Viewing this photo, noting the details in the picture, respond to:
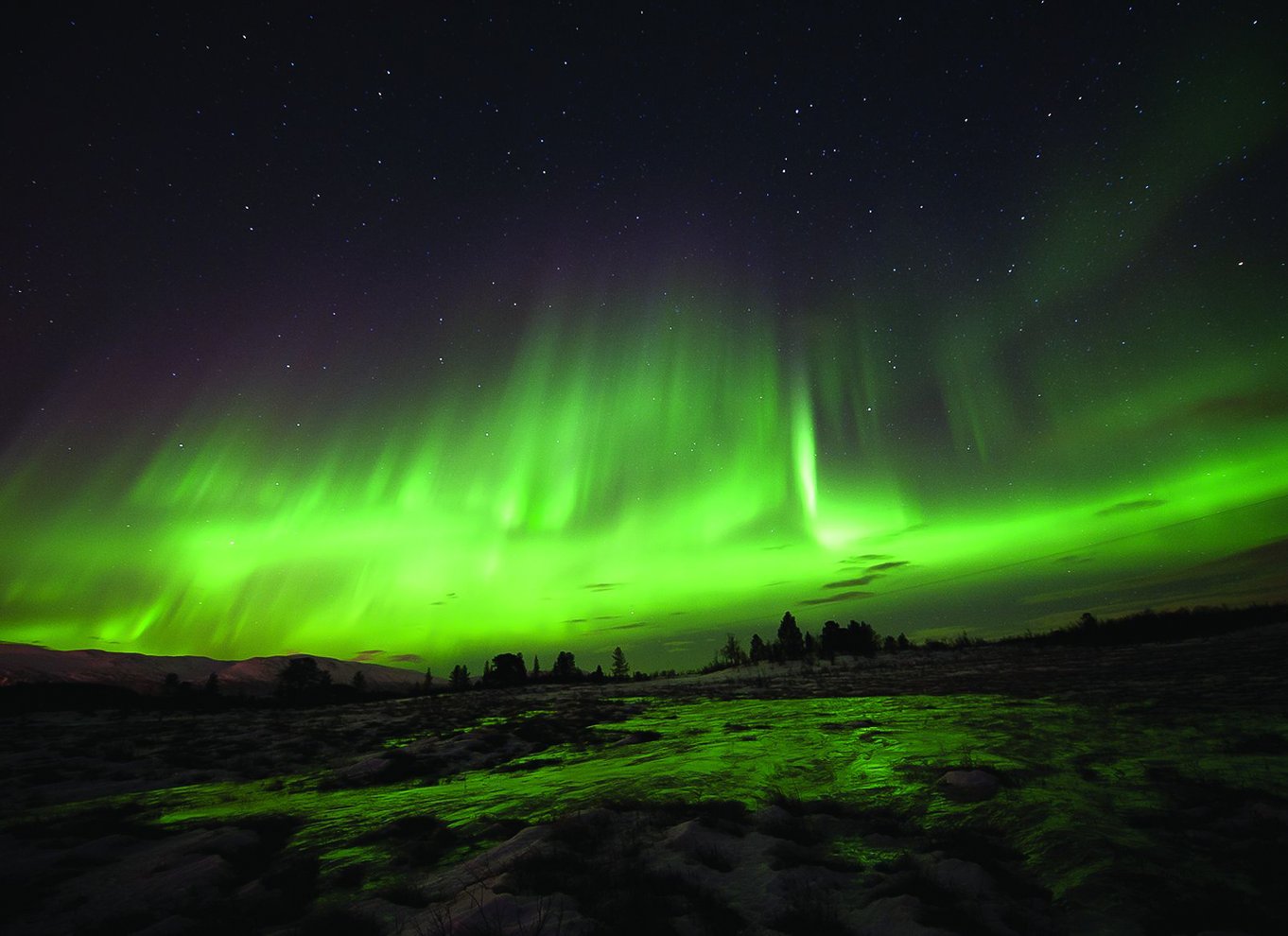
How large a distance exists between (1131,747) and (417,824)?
12897 millimetres

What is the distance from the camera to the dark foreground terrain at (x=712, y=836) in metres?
4.76

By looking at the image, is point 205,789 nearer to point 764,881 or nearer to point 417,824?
point 417,824

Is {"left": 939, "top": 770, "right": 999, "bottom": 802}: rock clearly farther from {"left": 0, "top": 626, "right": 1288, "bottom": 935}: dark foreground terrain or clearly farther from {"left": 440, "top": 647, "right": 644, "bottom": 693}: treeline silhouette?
{"left": 440, "top": 647, "right": 644, "bottom": 693}: treeline silhouette

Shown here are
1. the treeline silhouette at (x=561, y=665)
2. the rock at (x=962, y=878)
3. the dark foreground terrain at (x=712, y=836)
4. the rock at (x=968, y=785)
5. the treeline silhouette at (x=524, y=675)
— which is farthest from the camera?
the treeline silhouette at (x=524, y=675)

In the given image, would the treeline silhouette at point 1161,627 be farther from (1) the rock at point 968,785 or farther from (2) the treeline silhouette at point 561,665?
(1) the rock at point 968,785

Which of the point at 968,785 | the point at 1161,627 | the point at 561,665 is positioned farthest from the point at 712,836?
the point at 561,665

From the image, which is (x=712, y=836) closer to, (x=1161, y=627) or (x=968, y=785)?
(x=968, y=785)

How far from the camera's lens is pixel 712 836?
6.62m

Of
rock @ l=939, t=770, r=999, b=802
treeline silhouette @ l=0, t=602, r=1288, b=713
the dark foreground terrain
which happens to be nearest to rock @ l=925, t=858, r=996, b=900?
the dark foreground terrain

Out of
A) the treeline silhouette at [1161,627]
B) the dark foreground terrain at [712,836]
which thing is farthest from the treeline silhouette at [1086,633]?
the dark foreground terrain at [712,836]

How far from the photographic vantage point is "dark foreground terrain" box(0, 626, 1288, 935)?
4758mm

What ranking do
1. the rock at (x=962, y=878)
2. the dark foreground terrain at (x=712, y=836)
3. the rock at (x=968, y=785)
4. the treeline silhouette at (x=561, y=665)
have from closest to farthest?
the dark foreground terrain at (x=712, y=836), the rock at (x=962, y=878), the rock at (x=968, y=785), the treeline silhouette at (x=561, y=665)

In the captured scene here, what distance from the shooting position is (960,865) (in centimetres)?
535

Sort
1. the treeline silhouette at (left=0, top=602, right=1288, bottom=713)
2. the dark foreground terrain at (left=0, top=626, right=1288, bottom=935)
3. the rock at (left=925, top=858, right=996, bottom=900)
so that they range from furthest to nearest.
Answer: the treeline silhouette at (left=0, top=602, right=1288, bottom=713)
the rock at (left=925, top=858, right=996, bottom=900)
the dark foreground terrain at (left=0, top=626, right=1288, bottom=935)
